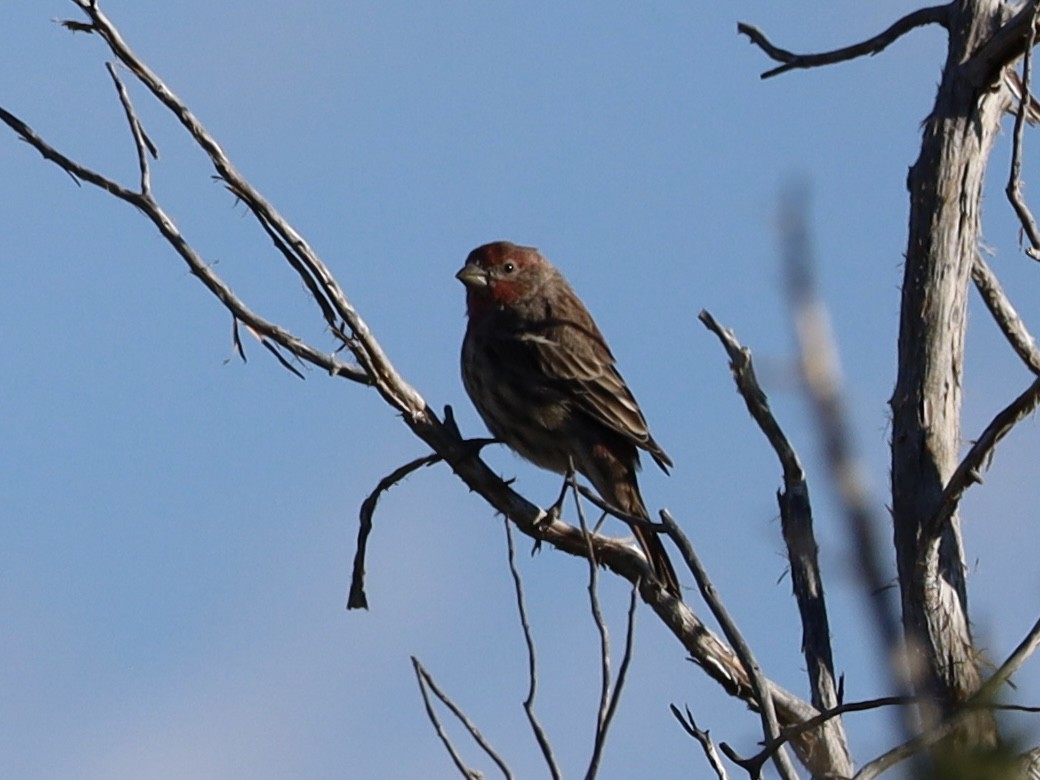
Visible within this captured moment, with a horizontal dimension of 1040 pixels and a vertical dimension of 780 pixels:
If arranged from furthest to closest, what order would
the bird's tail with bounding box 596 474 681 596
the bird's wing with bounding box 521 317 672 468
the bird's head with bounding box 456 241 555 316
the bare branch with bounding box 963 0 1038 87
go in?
the bird's head with bounding box 456 241 555 316
the bird's wing with bounding box 521 317 672 468
the bird's tail with bounding box 596 474 681 596
the bare branch with bounding box 963 0 1038 87

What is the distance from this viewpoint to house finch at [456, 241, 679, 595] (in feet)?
24.2

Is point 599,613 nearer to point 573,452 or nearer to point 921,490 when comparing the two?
point 921,490

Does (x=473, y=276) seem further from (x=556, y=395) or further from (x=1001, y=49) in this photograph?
(x=1001, y=49)

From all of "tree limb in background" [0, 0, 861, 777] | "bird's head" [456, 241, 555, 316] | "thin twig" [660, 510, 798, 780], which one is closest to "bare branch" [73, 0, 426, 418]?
"tree limb in background" [0, 0, 861, 777]

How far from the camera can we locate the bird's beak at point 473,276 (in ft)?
27.2

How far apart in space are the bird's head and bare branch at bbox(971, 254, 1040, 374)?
3.29 meters

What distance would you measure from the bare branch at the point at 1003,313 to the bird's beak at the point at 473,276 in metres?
3.43

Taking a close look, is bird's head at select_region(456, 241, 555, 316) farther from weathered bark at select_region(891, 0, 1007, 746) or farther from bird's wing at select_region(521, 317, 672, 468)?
weathered bark at select_region(891, 0, 1007, 746)

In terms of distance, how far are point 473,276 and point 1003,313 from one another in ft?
11.5

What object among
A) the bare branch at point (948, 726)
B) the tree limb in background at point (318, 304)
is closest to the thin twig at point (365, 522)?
the tree limb in background at point (318, 304)

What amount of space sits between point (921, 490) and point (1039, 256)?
75 cm

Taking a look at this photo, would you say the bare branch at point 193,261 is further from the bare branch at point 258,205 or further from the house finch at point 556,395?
the house finch at point 556,395

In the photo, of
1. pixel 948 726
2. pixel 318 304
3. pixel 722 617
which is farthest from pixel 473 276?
pixel 948 726

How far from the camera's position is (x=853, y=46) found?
532cm
